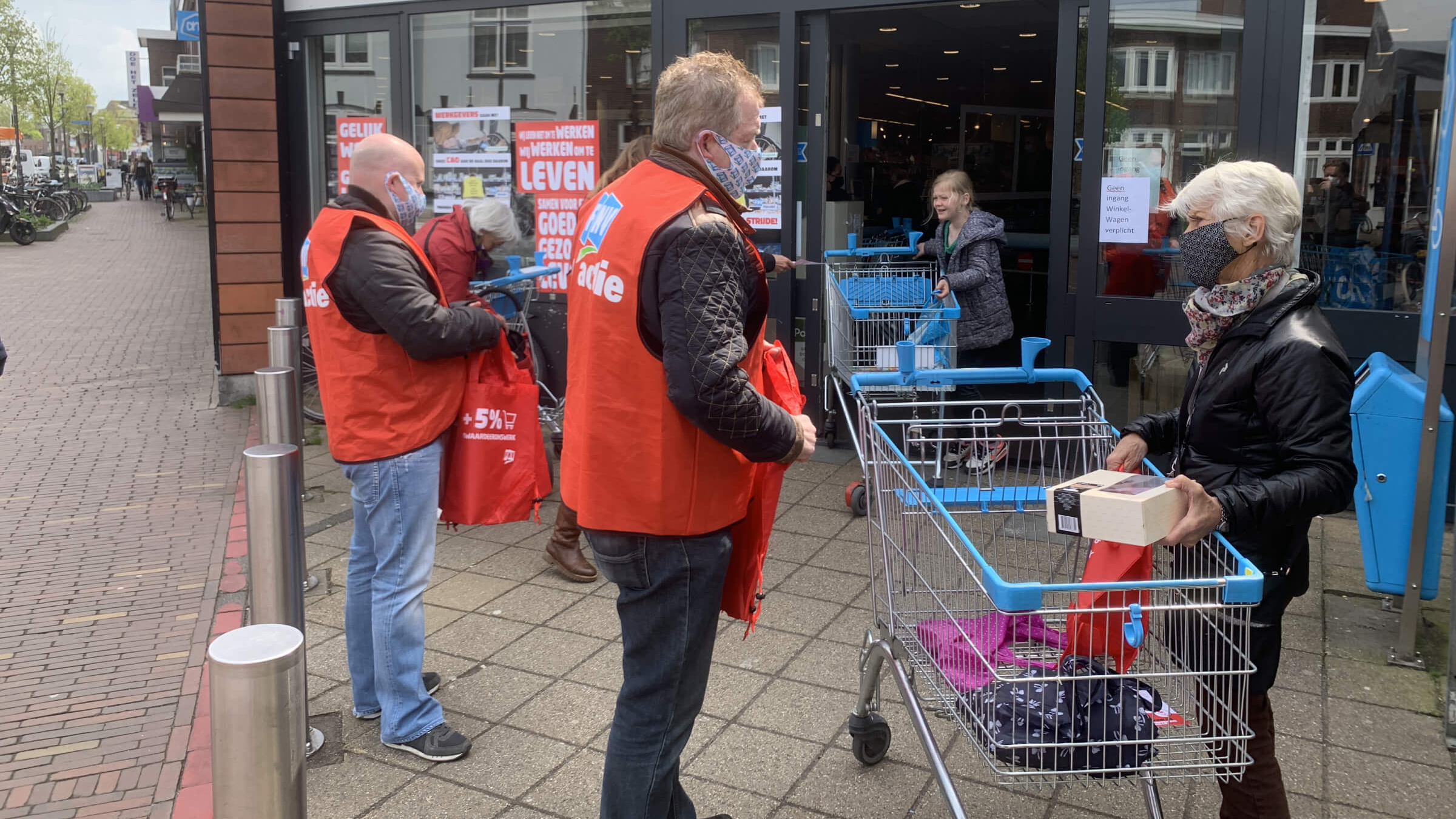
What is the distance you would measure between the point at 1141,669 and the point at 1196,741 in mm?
340

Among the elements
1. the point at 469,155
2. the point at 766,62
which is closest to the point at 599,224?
the point at 766,62

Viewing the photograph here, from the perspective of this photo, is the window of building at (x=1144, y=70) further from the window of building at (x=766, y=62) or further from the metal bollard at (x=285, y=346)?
the metal bollard at (x=285, y=346)

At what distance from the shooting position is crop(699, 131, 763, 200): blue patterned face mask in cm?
266

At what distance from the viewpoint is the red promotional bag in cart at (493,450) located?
151 inches

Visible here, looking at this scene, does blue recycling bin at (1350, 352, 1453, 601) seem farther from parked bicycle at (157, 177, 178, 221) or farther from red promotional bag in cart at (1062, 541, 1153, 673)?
parked bicycle at (157, 177, 178, 221)

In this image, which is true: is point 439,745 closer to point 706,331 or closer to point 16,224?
point 706,331

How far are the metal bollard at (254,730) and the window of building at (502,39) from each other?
7.14 meters

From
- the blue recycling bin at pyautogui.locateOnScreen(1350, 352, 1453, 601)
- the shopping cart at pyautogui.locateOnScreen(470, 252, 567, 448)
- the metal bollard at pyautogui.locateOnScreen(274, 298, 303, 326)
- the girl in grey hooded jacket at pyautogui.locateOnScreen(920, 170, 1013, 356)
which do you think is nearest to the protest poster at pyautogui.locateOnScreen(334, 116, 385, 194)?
the shopping cart at pyautogui.locateOnScreen(470, 252, 567, 448)

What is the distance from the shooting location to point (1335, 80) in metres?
5.91

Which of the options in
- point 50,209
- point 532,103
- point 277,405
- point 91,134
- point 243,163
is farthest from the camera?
point 91,134

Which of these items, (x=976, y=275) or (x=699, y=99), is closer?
(x=699, y=99)

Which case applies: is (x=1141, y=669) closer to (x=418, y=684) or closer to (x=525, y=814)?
(x=525, y=814)

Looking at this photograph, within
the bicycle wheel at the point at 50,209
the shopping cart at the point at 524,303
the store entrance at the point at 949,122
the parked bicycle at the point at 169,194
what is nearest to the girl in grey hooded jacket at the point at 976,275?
the store entrance at the point at 949,122

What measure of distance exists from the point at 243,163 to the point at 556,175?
8.46 feet
